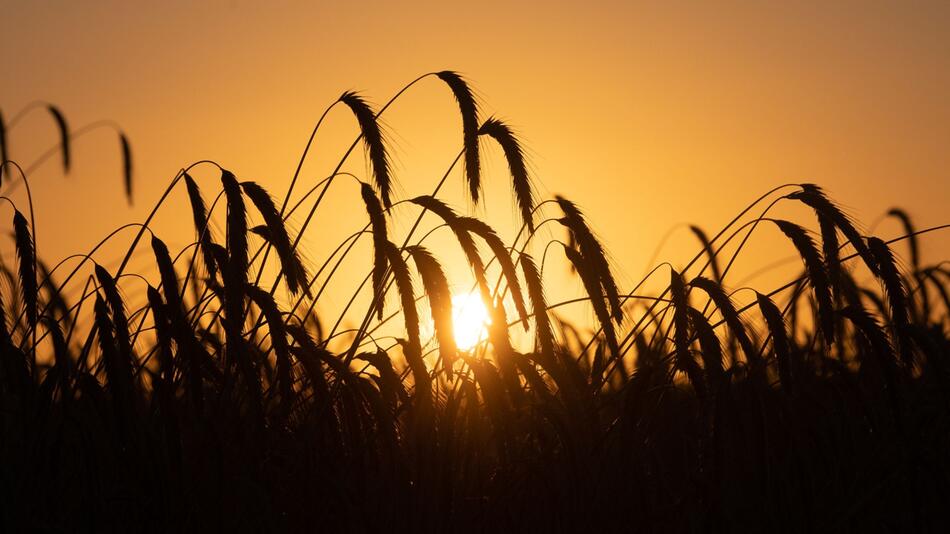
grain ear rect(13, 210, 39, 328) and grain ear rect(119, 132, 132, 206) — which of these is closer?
grain ear rect(13, 210, 39, 328)

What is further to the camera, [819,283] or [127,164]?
[127,164]

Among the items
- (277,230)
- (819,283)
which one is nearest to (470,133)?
(277,230)

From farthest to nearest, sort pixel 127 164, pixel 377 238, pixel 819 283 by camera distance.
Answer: pixel 127 164, pixel 819 283, pixel 377 238

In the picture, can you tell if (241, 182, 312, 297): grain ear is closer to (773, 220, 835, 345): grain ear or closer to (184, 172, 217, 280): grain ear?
(184, 172, 217, 280): grain ear

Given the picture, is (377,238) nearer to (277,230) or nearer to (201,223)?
(277,230)

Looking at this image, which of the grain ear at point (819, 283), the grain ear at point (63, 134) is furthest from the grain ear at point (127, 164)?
the grain ear at point (819, 283)

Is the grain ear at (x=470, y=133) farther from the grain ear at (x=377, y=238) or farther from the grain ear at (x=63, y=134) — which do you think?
the grain ear at (x=63, y=134)

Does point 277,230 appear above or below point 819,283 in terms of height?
above

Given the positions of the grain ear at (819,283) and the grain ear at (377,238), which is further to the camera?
the grain ear at (819,283)

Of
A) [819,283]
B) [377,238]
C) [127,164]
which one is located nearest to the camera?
[377,238]

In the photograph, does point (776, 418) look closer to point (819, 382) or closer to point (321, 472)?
point (819, 382)

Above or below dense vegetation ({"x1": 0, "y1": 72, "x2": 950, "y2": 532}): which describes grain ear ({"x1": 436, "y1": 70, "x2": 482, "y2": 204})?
above

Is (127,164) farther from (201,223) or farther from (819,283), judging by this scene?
(819,283)

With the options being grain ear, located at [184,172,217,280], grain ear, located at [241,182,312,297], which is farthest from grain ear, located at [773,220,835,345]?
grain ear, located at [184,172,217,280]
